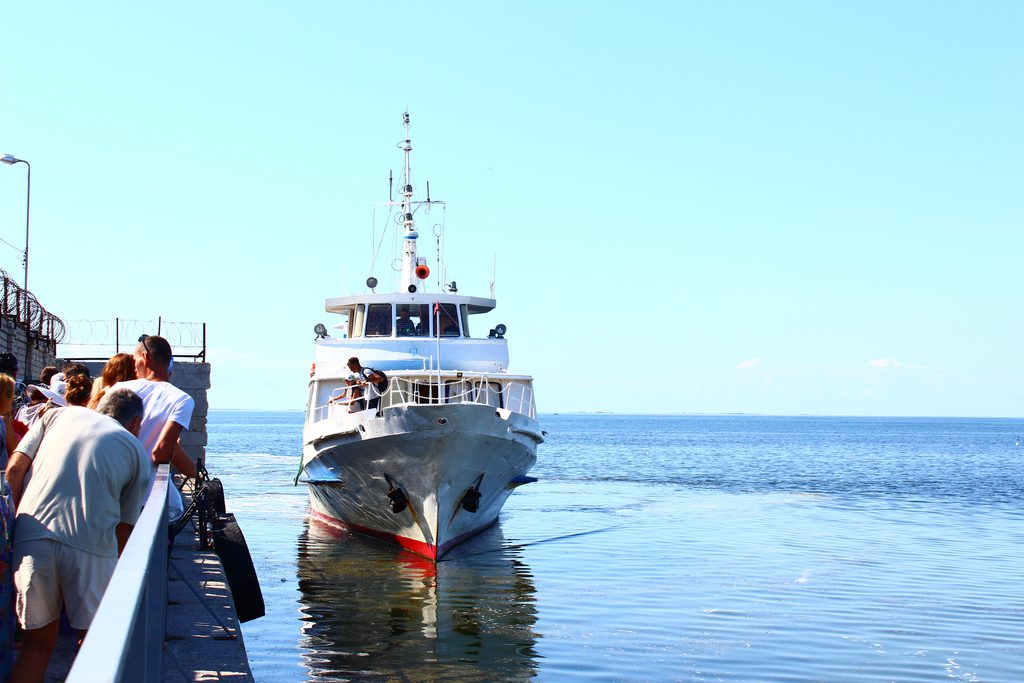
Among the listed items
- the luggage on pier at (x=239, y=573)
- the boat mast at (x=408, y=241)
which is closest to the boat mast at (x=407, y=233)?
the boat mast at (x=408, y=241)

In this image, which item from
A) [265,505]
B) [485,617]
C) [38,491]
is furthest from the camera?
[265,505]

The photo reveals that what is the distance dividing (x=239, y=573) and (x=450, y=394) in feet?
37.2

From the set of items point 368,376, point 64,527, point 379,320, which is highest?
point 379,320

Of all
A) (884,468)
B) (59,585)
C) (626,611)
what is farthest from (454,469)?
(884,468)

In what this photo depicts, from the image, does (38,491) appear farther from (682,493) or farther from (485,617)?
(682,493)

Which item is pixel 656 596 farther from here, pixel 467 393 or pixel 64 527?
pixel 64 527

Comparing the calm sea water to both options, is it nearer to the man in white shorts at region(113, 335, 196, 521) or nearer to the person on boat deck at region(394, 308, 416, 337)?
the person on boat deck at region(394, 308, 416, 337)

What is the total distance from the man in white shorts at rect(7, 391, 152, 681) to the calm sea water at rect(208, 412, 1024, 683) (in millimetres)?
6894

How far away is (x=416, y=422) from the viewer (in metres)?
17.6

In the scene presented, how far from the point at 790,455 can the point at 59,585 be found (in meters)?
74.1

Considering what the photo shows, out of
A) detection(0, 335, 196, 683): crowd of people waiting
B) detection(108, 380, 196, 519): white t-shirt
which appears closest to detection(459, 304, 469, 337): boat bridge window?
detection(108, 380, 196, 519): white t-shirt

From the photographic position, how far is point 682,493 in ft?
127

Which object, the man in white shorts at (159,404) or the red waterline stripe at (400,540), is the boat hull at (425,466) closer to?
the red waterline stripe at (400,540)

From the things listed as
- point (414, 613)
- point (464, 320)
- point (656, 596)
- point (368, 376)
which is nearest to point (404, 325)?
point (464, 320)
